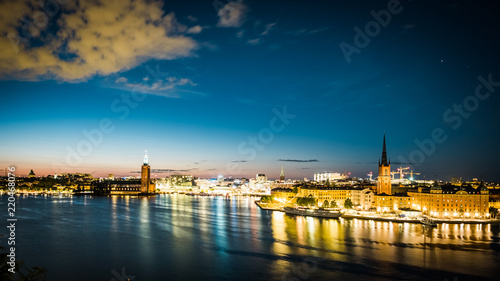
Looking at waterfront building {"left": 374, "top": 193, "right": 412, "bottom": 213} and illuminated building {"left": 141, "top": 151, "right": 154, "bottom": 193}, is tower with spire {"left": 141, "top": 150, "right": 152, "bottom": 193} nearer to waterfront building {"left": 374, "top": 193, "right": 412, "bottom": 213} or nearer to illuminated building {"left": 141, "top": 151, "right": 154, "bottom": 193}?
illuminated building {"left": 141, "top": 151, "right": 154, "bottom": 193}

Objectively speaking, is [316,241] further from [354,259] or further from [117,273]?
[117,273]

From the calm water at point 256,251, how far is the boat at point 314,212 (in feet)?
14.7

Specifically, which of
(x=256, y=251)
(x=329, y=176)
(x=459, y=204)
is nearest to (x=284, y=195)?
(x=459, y=204)

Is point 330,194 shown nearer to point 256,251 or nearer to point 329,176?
point 256,251

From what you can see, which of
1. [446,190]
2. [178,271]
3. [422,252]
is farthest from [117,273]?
[446,190]

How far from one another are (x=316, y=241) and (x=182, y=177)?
9688cm

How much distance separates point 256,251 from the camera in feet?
40.1

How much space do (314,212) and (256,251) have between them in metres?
12.8

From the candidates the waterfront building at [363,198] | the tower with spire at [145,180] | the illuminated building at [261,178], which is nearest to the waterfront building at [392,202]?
the waterfront building at [363,198]

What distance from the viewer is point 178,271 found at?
990 cm

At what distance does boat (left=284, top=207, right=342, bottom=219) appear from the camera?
76.7 ft

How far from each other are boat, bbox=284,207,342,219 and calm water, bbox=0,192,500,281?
4469 millimetres

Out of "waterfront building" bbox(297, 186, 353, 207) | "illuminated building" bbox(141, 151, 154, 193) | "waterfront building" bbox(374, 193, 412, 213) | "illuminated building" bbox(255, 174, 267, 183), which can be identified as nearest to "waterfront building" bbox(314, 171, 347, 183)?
"illuminated building" bbox(255, 174, 267, 183)

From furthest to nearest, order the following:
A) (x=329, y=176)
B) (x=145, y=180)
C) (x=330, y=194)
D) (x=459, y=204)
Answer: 1. (x=329, y=176)
2. (x=145, y=180)
3. (x=330, y=194)
4. (x=459, y=204)
